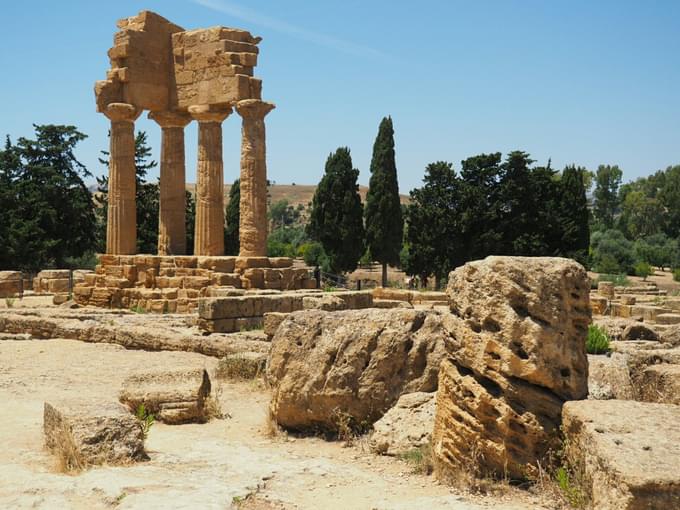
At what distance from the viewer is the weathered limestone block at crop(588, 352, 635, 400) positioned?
5.79 m

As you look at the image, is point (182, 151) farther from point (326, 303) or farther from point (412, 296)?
point (326, 303)

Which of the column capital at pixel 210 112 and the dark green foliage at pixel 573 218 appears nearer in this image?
the column capital at pixel 210 112

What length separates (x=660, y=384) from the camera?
6160 millimetres

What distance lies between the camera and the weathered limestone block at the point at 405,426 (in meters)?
5.75

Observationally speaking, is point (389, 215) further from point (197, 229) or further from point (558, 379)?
point (558, 379)

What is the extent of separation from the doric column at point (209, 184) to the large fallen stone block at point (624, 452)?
16.8 m

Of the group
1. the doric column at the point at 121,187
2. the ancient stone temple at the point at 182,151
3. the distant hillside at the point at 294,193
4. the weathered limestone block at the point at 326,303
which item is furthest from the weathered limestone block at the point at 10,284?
the distant hillside at the point at 294,193

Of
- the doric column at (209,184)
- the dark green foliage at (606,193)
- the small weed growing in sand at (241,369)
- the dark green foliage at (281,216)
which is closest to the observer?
the small weed growing in sand at (241,369)

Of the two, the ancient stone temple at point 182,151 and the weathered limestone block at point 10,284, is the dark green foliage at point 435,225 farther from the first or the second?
the weathered limestone block at point 10,284

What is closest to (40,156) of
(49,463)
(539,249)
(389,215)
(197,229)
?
(389,215)

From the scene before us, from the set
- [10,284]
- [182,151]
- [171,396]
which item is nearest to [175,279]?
[182,151]

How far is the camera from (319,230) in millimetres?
40031

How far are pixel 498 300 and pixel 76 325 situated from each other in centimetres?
1082

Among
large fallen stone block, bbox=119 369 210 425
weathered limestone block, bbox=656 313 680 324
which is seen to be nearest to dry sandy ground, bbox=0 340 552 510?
large fallen stone block, bbox=119 369 210 425
